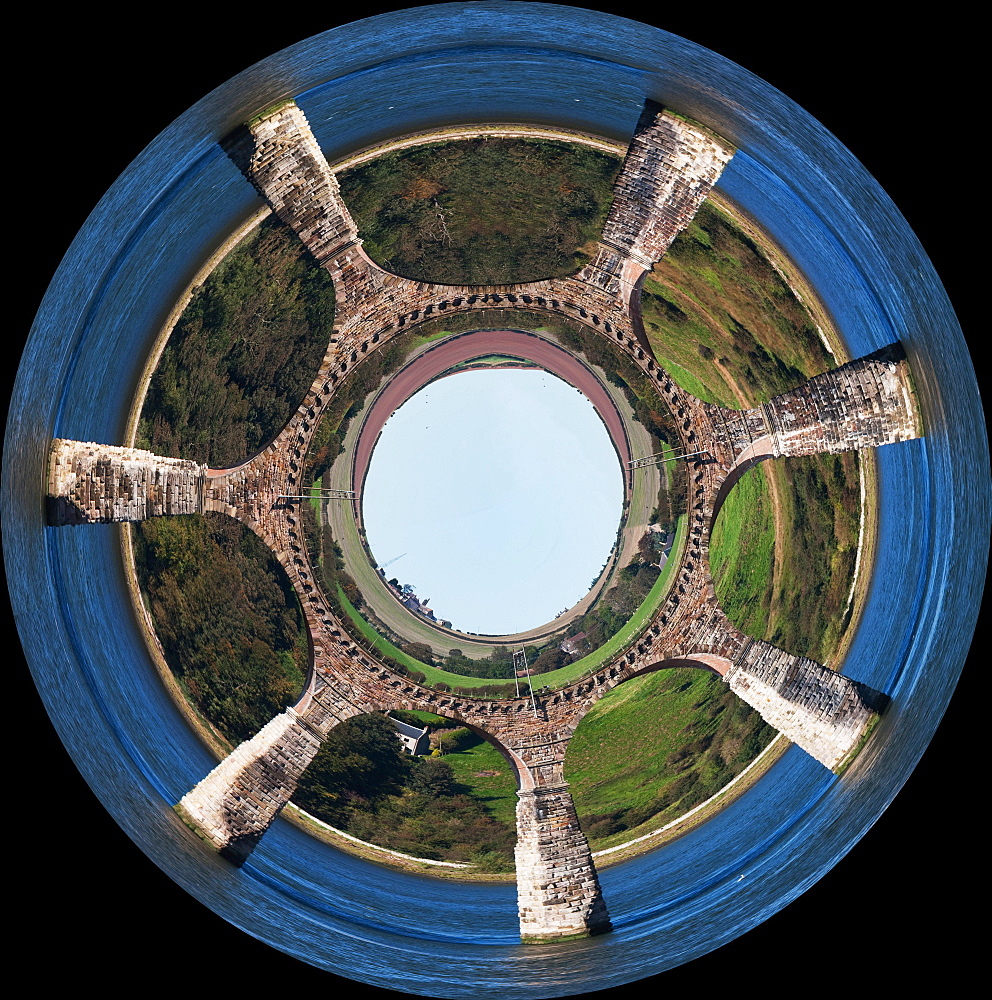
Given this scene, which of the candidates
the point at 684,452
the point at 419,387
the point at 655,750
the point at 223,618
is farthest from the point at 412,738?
the point at 684,452

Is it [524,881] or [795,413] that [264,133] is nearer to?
[795,413]

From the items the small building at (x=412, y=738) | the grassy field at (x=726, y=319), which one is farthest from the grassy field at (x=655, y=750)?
the grassy field at (x=726, y=319)

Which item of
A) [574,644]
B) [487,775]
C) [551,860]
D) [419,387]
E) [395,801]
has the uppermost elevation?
[419,387]

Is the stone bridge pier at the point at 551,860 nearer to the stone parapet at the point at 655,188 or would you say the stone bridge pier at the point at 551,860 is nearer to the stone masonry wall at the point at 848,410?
the stone masonry wall at the point at 848,410

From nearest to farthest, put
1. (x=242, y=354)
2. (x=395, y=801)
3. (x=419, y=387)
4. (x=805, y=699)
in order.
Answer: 1. (x=805, y=699)
2. (x=242, y=354)
3. (x=395, y=801)
4. (x=419, y=387)

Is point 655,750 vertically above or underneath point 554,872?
above

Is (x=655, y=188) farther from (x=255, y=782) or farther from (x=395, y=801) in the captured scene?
(x=255, y=782)

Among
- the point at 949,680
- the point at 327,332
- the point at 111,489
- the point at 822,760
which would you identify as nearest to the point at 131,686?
the point at 111,489
